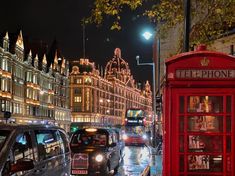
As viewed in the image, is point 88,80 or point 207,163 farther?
point 88,80

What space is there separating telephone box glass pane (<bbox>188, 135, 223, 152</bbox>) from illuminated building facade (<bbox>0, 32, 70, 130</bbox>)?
55415mm

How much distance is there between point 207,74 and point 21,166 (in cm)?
386

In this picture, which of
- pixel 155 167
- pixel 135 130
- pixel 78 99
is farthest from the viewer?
pixel 78 99

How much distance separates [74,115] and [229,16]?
460 ft

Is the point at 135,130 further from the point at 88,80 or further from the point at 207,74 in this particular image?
the point at 88,80

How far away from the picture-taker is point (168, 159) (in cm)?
964

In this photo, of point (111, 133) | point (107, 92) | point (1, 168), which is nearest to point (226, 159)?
point (1, 168)

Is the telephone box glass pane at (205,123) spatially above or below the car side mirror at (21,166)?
above

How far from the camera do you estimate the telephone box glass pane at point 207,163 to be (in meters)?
9.46

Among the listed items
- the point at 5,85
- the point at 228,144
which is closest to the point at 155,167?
Result: the point at 228,144

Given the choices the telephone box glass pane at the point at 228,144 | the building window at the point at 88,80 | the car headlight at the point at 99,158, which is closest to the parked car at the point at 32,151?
the telephone box glass pane at the point at 228,144

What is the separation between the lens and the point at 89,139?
20016 mm

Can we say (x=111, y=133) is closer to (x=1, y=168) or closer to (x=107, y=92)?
(x=1, y=168)

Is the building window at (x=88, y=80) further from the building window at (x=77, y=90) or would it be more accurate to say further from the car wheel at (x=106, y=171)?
the car wheel at (x=106, y=171)
